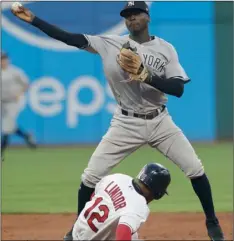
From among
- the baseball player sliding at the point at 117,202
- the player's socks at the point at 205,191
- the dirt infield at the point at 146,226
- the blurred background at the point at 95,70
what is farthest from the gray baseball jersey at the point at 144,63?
the blurred background at the point at 95,70

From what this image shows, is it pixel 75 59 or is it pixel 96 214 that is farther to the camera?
pixel 75 59

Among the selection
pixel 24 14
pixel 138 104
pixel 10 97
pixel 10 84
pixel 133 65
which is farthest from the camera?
pixel 10 97

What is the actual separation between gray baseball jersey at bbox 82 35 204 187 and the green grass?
2.60 meters

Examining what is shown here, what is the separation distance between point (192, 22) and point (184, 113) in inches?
79.8

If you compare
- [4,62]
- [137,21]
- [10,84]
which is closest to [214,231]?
[137,21]

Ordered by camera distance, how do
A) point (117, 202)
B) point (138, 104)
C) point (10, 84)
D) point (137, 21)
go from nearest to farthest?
point (117, 202)
point (137, 21)
point (138, 104)
point (10, 84)

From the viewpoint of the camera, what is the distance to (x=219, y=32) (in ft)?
56.9

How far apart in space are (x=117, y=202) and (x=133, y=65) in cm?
161

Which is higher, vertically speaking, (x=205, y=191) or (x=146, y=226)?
(x=205, y=191)

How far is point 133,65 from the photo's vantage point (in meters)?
5.63

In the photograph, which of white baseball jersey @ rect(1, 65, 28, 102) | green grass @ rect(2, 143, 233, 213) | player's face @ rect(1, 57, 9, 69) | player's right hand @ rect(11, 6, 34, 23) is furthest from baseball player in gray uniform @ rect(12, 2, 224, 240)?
white baseball jersey @ rect(1, 65, 28, 102)

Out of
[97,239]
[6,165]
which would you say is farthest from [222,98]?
[97,239]

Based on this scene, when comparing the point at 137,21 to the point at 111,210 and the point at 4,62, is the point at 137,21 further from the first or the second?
the point at 4,62

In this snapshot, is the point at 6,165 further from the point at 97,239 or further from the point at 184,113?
the point at 97,239
